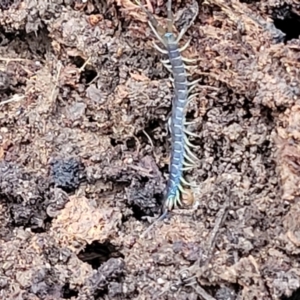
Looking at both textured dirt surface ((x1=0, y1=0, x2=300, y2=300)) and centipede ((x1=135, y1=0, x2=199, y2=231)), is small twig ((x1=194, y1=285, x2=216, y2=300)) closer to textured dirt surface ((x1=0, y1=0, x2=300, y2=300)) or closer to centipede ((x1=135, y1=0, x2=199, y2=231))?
textured dirt surface ((x1=0, y1=0, x2=300, y2=300))

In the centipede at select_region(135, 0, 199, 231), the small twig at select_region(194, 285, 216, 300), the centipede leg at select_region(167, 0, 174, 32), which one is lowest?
the small twig at select_region(194, 285, 216, 300)

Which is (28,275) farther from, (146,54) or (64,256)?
(146,54)

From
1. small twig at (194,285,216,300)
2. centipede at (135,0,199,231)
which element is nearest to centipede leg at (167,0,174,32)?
centipede at (135,0,199,231)

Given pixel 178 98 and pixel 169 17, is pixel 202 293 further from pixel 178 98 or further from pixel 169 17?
pixel 169 17

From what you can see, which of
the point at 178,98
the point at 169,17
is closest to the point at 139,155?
the point at 178,98

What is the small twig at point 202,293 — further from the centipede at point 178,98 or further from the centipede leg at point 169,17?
the centipede leg at point 169,17

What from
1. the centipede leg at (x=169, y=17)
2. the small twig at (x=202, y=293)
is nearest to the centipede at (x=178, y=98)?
the centipede leg at (x=169, y=17)
